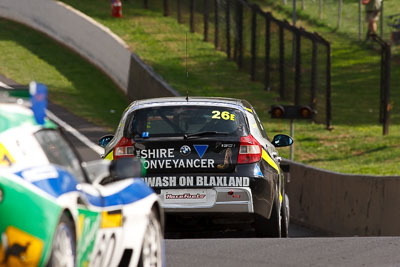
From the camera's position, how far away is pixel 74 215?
6445 millimetres

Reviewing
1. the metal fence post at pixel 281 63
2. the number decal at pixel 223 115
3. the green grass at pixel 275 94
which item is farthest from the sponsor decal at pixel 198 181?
the metal fence post at pixel 281 63

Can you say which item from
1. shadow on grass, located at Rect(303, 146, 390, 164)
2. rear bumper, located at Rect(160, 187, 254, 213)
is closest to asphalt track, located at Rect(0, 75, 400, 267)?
rear bumper, located at Rect(160, 187, 254, 213)

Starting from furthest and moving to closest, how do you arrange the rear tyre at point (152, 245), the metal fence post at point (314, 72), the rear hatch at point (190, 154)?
1. the metal fence post at point (314, 72)
2. the rear hatch at point (190, 154)
3. the rear tyre at point (152, 245)

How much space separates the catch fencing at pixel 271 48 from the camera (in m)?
29.6

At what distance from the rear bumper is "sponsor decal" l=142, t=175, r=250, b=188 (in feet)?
0.16

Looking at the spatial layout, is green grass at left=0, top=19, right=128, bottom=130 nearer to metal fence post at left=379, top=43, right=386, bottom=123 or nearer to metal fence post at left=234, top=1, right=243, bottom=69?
metal fence post at left=234, top=1, right=243, bottom=69

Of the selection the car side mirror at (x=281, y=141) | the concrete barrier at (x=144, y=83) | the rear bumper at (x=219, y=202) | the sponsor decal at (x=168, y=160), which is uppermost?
the sponsor decal at (x=168, y=160)

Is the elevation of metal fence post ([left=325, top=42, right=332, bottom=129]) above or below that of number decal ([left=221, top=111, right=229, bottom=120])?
below

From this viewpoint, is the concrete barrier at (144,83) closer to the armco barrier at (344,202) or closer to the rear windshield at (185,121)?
the armco barrier at (344,202)

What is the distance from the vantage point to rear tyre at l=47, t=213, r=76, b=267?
6098 mm

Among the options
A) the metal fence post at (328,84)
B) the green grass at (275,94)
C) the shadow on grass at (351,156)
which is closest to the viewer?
the shadow on grass at (351,156)

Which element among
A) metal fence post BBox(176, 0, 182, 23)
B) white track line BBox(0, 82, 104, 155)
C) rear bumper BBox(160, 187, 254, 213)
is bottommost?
white track line BBox(0, 82, 104, 155)

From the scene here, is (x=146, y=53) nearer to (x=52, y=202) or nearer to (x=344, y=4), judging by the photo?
(x=344, y=4)

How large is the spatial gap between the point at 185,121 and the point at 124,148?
2.33 feet
